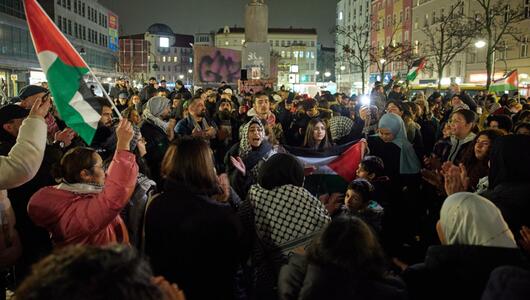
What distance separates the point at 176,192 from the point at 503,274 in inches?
82.9

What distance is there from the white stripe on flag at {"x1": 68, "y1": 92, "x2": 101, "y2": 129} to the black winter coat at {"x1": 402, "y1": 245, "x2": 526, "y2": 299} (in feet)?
9.02

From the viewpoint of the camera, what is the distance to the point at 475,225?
2.98 metres

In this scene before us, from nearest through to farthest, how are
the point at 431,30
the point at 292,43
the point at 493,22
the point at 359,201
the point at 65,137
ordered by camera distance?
the point at 359,201
the point at 65,137
the point at 493,22
the point at 431,30
the point at 292,43

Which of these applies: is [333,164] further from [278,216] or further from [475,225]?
[475,225]

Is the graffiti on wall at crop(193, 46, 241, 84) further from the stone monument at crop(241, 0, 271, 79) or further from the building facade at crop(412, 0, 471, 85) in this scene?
the building facade at crop(412, 0, 471, 85)

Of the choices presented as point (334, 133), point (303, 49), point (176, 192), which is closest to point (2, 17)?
point (334, 133)

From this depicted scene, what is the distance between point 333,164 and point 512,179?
2.74m

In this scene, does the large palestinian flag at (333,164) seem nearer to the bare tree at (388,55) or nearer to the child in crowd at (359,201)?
the child in crowd at (359,201)

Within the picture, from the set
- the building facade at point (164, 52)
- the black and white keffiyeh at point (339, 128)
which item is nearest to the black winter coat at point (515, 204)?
the black and white keffiyeh at point (339, 128)

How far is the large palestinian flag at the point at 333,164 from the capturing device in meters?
6.27

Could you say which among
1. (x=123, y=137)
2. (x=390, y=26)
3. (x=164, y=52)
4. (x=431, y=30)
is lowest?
(x=123, y=137)

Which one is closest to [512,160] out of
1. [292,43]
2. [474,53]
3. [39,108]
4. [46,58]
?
[39,108]

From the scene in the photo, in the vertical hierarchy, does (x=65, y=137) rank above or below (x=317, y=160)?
above

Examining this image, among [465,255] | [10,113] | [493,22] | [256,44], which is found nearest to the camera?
[465,255]
